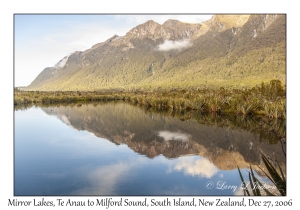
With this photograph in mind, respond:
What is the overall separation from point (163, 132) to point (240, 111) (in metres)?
9.06

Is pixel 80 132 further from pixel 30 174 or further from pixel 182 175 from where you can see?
pixel 182 175

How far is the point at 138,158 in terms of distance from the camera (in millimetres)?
10430

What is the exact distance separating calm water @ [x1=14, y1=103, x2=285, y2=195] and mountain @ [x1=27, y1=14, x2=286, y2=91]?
42.0 m

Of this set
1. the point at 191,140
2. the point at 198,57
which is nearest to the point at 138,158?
the point at 191,140

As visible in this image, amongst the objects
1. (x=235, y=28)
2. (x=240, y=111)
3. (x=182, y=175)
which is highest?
(x=235, y=28)

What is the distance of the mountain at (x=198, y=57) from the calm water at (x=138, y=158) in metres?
42.0

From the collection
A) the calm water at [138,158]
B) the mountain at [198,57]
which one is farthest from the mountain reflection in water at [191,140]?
the mountain at [198,57]

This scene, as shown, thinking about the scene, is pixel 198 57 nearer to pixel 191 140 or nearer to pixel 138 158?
pixel 191 140

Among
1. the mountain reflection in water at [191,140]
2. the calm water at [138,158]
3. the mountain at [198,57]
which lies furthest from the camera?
the mountain at [198,57]

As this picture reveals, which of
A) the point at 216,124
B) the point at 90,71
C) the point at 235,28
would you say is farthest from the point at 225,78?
the point at 90,71

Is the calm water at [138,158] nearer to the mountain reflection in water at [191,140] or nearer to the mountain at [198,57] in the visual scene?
the mountain reflection in water at [191,140]

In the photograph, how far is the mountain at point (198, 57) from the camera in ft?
283

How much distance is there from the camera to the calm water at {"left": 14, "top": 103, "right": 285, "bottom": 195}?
728 centimetres

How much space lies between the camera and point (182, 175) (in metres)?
8.30
